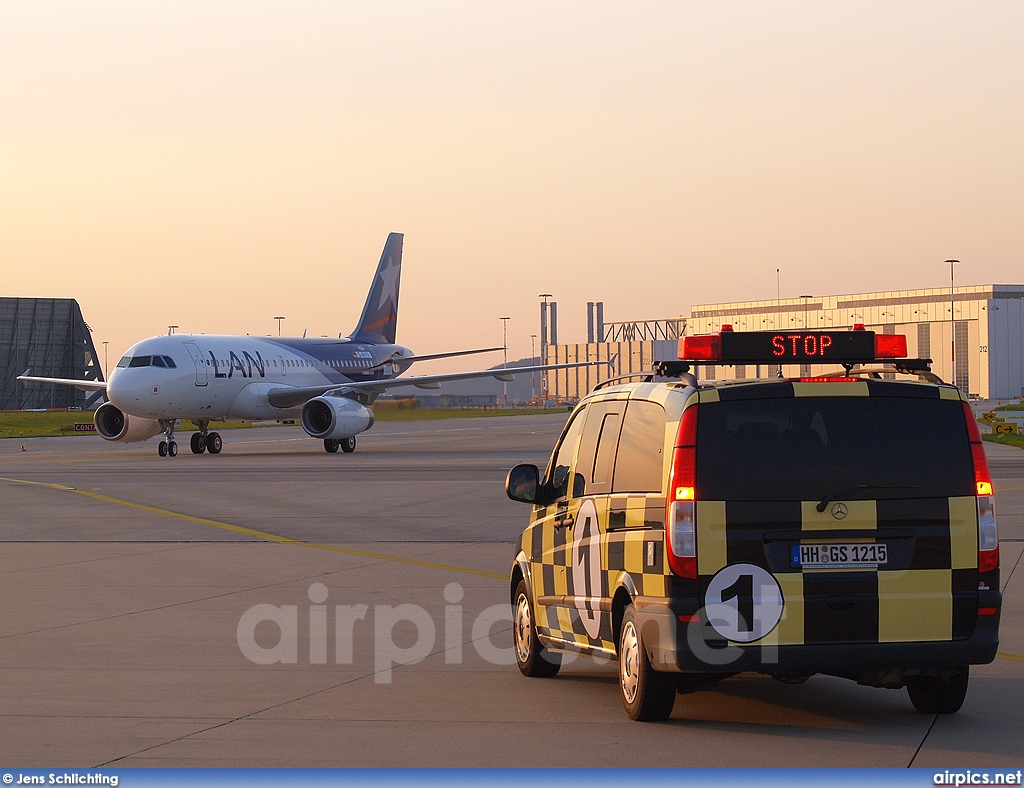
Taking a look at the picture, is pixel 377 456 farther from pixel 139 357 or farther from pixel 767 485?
pixel 767 485

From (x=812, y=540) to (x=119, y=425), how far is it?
40.4 metres

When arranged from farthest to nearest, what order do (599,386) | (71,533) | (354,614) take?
1. (71,533)
2. (354,614)
3. (599,386)

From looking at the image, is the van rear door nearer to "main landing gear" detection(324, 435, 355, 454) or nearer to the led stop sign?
the led stop sign

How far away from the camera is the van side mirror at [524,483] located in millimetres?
9062

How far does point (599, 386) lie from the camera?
9281 mm

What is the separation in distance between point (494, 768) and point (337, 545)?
11359 millimetres

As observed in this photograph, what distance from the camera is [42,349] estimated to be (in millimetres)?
133750

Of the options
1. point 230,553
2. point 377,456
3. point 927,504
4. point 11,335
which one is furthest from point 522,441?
point 11,335

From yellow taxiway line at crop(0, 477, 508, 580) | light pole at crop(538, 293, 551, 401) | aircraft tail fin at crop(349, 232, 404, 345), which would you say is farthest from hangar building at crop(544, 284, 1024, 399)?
yellow taxiway line at crop(0, 477, 508, 580)

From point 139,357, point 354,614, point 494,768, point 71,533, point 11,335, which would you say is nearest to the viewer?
point 494,768

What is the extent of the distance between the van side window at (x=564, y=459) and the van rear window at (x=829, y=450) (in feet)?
6.24

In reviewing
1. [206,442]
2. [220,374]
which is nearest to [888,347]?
[220,374]
